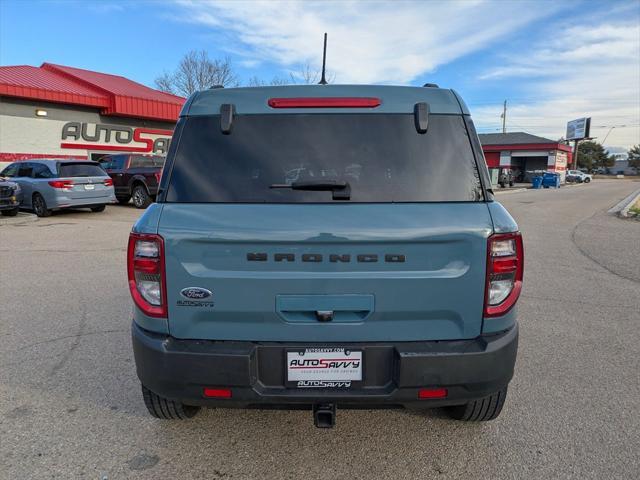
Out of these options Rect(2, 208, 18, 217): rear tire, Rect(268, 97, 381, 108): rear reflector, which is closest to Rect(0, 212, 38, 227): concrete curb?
Rect(2, 208, 18, 217): rear tire

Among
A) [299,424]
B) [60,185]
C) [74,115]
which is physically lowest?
[299,424]

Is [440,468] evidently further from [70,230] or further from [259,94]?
[70,230]

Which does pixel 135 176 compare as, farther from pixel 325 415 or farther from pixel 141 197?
A: pixel 325 415

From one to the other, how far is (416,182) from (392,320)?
734 mm

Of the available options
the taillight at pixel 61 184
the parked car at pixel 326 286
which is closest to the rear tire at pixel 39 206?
the taillight at pixel 61 184

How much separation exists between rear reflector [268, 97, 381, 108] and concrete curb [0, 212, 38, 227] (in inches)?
493

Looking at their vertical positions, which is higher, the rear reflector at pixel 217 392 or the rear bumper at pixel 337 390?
the rear bumper at pixel 337 390

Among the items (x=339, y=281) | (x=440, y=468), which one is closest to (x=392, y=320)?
(x=339, y=281)

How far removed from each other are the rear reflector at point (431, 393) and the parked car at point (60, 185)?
44.1 feet

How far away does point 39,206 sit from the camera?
44.4 ft

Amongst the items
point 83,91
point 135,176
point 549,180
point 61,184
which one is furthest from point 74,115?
point 549,180

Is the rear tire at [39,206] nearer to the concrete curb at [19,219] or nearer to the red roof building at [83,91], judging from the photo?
the concrete curb at [19,219]

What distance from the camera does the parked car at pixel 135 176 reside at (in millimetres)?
15688

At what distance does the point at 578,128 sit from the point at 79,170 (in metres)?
81.8
